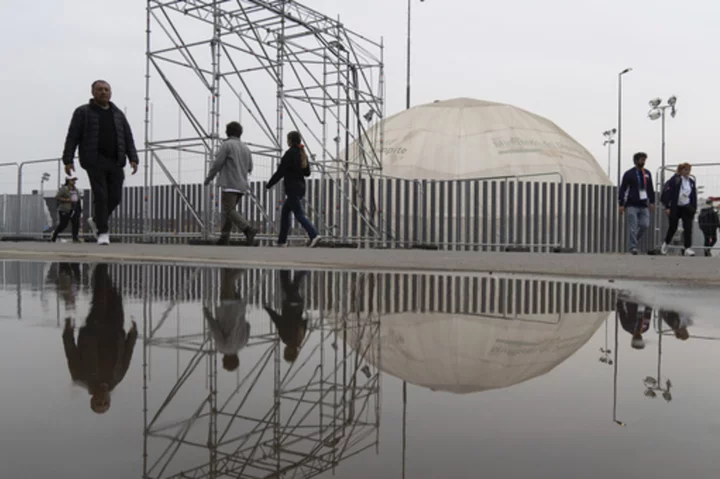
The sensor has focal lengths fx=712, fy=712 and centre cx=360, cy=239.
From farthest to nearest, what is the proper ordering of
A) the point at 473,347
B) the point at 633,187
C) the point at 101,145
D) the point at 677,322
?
the point at 633,187, the point at 101,145, the point at 677,322, the point at 473,347

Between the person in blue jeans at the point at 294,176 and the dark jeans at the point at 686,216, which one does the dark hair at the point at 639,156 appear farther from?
the person in blue jeans at the point at 294,176

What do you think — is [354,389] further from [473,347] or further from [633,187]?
[633,187]

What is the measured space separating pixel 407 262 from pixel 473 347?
14.5 ft

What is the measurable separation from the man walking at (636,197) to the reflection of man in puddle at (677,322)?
7.54 m

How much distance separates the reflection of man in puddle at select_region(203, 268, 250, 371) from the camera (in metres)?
2.39

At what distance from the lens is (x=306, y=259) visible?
727cm

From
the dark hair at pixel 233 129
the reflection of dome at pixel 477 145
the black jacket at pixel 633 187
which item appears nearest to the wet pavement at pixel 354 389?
the dark hair at pixel 233 129

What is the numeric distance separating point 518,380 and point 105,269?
15.8 feet

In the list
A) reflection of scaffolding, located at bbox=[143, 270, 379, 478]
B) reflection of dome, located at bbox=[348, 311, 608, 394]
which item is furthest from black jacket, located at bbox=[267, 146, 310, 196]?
reflection of scaffolding, located at bbox=[143, 270, 379, 478]

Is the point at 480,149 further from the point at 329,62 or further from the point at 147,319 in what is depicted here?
the point at 147,319

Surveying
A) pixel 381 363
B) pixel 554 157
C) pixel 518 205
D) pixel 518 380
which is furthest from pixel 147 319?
pixel 554 157

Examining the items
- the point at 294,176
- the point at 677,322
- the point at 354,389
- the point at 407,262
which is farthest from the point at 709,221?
the point at 354,389

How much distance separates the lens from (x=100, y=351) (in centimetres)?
240

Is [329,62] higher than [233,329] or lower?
higher
